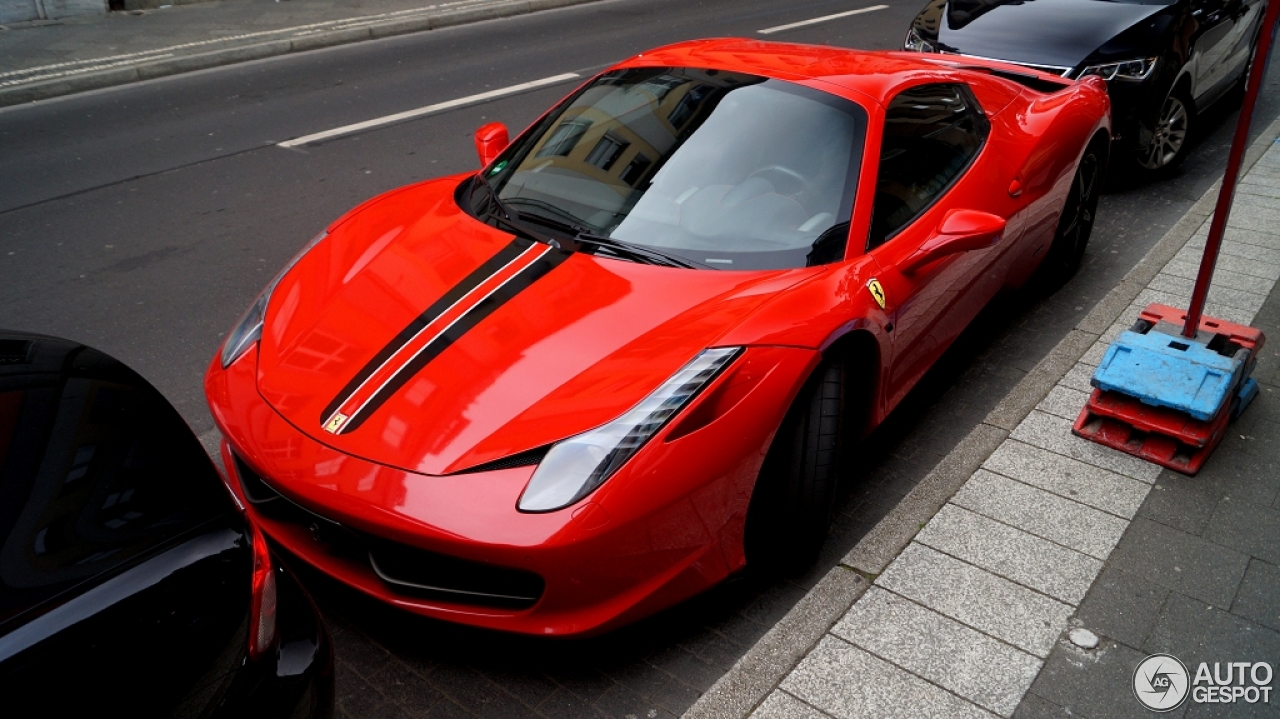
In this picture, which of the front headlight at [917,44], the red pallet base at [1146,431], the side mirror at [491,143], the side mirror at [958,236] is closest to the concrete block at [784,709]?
the side mirror at [958,236]

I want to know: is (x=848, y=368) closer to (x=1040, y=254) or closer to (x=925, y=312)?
(x=925, y=312)

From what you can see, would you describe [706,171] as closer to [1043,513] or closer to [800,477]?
[800,477]

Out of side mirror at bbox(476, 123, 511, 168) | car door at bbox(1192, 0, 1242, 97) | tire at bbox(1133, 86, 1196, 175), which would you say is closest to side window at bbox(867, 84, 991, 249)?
side mirror at bbox(476, 123, 511, 168)

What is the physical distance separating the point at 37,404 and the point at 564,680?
1488mm

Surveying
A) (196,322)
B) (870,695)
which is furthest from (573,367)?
(196,322)

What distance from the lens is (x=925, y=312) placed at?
3.66 m

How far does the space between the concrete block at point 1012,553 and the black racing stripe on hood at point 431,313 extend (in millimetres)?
1628

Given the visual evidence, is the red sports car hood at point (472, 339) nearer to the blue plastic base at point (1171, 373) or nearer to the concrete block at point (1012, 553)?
the concrete block at point (1012, 553)

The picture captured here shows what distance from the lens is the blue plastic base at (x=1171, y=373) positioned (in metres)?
3.59

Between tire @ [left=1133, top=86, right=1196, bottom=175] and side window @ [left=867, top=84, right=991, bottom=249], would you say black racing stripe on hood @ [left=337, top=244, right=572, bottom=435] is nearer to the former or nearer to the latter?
side window @ [left=867, top=84, right=991, bottom=249]

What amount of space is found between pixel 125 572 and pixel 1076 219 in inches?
188

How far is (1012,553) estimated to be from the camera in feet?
10.6

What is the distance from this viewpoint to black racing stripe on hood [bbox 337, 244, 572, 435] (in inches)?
108

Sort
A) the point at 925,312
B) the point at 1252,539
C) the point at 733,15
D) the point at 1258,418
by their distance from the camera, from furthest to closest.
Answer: the point at 733,15, the point at 1258,418, the point at 925,312, the point at 1252,539
